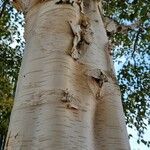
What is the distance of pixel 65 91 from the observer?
2.01 m

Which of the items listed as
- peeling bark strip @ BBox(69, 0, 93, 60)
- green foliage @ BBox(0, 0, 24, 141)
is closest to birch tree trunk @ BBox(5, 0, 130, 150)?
peeling bark strip @ BBox(69, 0, 93, 60)

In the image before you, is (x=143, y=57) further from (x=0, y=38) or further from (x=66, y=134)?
(x=66, y=134)

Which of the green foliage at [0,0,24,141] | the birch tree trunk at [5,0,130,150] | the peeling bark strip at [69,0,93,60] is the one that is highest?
the green foliage at [0,0,24,141]

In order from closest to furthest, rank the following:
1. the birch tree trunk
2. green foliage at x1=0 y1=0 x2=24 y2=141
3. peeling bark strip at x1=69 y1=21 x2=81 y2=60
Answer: the birch tree trunk < peeling bark strip at x1=69 y1=21 x2=81 y2=60 < green foliage at x1=0 y1=0 x2=24 y2=141

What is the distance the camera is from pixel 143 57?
859 cm

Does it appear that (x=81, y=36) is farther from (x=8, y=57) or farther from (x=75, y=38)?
(x=8, y=57)

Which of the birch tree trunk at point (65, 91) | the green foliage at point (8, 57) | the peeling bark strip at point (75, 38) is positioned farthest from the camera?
the green foliage at point (8, 57)

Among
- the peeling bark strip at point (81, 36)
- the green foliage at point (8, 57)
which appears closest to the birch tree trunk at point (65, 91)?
the peeling bark strip at point (81, 36)

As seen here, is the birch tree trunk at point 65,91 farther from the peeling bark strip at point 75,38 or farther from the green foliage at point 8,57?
the green foliage at point 8,57

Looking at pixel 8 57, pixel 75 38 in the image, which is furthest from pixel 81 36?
pixel 8 57

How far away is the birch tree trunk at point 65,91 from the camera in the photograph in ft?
6.05

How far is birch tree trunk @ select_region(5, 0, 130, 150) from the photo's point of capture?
184 centimetres

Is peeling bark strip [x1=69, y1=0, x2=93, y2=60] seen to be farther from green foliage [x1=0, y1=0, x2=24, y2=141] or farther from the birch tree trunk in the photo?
A: green foliage [x1=0, y1=0, x2=24, y2=141]

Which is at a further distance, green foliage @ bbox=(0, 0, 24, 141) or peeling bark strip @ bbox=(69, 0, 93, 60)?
green foliage @ bbox=(0, 0, 24, 141)
